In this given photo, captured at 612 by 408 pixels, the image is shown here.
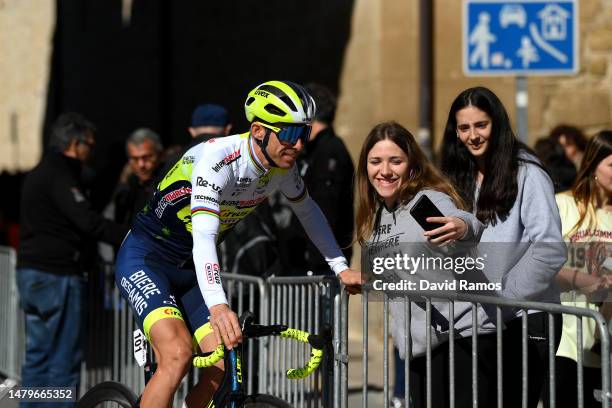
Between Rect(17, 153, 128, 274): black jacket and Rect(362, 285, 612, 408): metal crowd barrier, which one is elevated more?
Rect(17, 153, 128, 274): black jacket

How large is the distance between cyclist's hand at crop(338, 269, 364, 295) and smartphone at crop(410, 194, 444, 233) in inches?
21.3

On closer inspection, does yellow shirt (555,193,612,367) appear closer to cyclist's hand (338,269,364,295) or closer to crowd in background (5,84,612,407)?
crowd in background (5,84,612,407)

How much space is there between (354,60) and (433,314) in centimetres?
679

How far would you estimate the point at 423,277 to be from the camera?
497cm

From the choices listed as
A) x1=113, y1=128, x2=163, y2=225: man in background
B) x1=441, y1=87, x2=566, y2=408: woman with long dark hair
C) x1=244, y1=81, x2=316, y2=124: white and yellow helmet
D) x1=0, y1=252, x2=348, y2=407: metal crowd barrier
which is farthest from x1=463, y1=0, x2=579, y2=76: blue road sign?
x1=244, y1=81, x2=316, y2=124: white and yellow helmet

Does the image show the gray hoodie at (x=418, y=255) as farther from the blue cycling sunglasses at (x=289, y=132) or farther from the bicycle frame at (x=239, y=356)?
the blue cycling sunglasses at (x=289, y=132)

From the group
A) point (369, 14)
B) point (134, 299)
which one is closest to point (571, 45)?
point (369, 14)

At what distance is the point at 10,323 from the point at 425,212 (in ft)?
20.1

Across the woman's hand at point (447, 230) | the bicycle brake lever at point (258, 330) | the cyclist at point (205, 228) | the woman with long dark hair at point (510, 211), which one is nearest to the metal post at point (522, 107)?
the woman with long dark hair at point (510, 211)

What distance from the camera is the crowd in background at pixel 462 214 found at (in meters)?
4.95

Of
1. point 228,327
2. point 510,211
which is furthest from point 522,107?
point 228,327

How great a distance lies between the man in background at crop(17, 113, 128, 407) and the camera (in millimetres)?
8125

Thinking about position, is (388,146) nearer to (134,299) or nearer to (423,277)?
(423,277)

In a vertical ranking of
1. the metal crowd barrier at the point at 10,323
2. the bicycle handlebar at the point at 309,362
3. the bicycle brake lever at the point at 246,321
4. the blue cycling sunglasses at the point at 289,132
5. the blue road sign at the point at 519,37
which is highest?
the blue road sign at the point at 519,37
